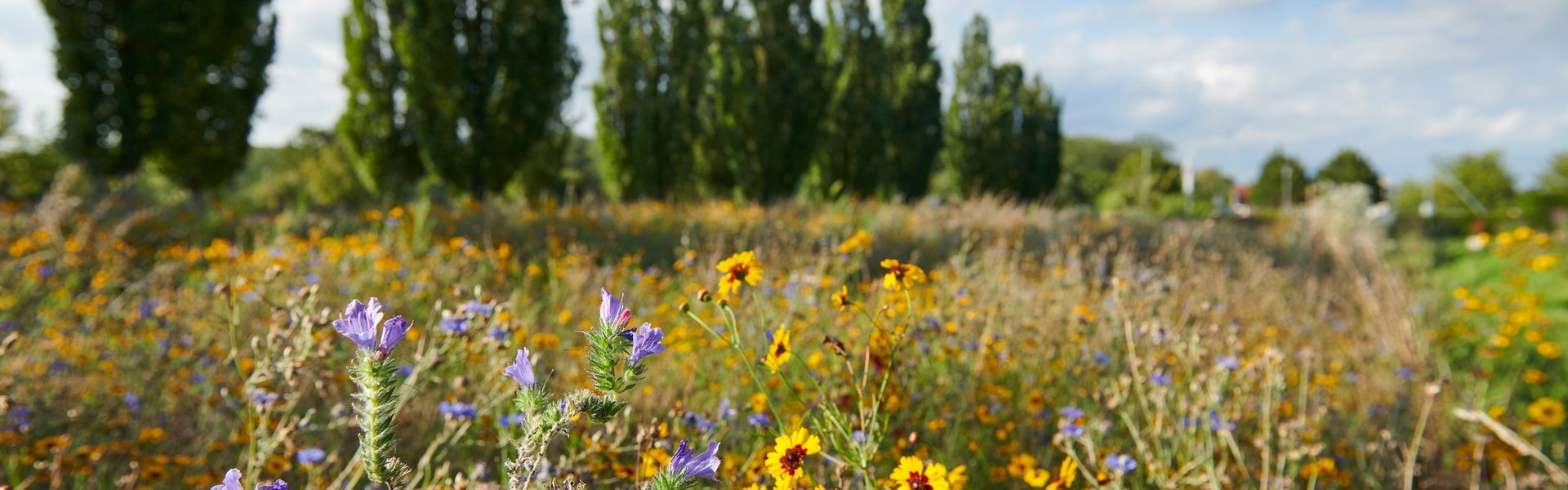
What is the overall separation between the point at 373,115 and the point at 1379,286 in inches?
463

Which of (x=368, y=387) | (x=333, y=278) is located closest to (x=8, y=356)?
(x=333, y=278)

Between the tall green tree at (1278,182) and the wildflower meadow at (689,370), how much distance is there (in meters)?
44.7

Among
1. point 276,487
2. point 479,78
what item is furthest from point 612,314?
→ point 479,78

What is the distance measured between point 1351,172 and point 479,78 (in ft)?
158

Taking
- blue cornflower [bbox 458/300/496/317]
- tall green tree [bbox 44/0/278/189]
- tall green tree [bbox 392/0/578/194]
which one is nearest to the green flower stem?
blue cornflower [bbox 458/300/496/317]

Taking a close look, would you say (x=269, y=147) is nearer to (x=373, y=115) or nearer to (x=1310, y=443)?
(x=373, y=115)

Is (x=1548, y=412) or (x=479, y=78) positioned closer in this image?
(x=1548, y=412)

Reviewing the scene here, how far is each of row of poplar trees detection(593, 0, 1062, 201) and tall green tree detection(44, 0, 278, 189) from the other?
564 centimetres

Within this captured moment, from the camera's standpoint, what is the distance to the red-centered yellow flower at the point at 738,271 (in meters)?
1.42

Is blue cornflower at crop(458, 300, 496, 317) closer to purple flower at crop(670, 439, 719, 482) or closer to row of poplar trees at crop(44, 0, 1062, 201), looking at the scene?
purple flower at crop(670, 439, 719, 482)

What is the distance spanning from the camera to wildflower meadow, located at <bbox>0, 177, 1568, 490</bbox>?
4.98ft

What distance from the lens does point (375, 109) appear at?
11.7 metres

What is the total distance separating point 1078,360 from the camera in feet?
11.1

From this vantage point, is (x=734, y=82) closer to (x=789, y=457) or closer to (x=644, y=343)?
(x=789, y=457)
